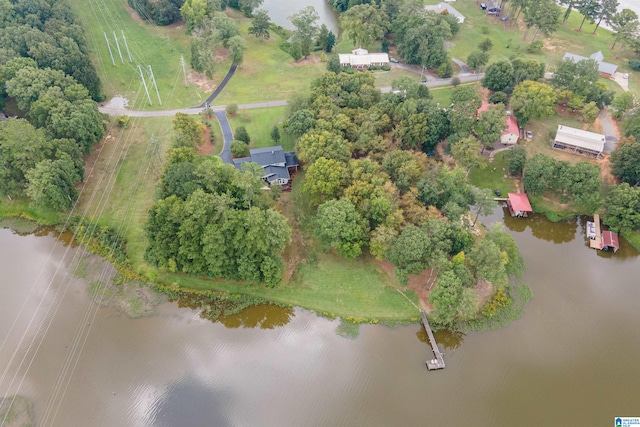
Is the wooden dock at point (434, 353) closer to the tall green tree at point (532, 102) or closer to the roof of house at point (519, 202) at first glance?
the roof of house at point (519, 202)

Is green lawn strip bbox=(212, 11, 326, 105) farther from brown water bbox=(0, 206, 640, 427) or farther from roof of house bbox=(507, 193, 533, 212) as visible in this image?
brown water bbox=(0, 206, 640, 427)

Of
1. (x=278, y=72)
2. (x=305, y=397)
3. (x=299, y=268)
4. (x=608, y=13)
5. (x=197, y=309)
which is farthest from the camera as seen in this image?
(x=608, y=13)

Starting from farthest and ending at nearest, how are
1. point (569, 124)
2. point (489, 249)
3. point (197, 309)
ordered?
point (569, 124) → point (197, 309) → point (489, 249)

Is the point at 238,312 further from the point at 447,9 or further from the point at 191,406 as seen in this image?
the point at 447,9

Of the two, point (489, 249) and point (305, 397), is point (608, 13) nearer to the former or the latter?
point (489, 249)

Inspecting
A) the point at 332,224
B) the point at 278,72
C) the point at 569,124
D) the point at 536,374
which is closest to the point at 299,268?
the point at 332,224

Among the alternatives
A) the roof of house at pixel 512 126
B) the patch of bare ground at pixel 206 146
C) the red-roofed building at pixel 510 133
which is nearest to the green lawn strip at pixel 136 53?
the patch of bare ground at pixel 206 146
